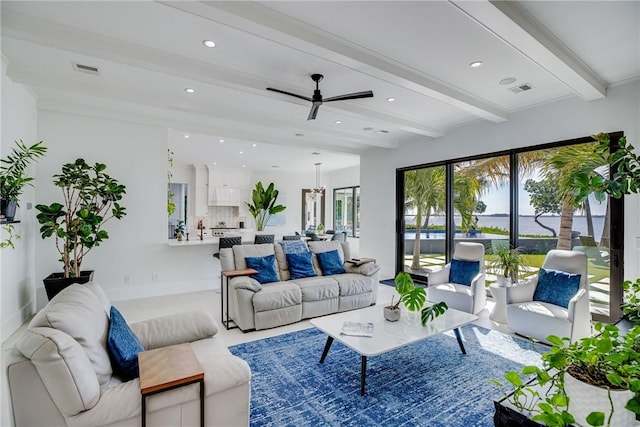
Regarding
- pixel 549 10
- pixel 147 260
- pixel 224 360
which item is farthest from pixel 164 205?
pixel 549 10

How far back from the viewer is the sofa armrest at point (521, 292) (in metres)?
3.74

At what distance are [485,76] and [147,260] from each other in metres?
5.58

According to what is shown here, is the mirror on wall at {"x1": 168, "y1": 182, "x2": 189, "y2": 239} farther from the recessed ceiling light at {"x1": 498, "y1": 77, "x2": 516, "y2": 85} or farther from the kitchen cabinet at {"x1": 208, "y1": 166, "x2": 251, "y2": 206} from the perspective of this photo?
the recessed ceiling light at {"x1": 498, "y1": 77, "x2": 516, "y2": 85}

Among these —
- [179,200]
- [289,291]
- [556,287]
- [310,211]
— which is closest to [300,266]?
[289,291]

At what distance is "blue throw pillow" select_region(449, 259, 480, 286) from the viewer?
447cm

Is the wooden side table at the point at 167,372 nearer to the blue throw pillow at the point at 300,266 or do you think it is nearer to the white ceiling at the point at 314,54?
the white ceiling at the point at 314,54

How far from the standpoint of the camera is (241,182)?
10406mm

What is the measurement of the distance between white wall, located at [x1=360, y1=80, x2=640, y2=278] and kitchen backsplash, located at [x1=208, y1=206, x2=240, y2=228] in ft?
15.8

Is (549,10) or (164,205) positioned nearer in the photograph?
(549,10)

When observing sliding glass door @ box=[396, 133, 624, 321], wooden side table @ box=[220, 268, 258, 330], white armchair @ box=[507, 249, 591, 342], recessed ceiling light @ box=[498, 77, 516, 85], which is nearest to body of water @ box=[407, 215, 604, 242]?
sliding glass door @ box=[396, 133, 624, 321]

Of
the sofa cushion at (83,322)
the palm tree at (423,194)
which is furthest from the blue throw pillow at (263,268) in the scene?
the palm tree at (423,194)

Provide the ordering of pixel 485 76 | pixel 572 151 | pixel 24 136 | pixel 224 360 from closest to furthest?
pixel 224 360, pixel 485 76, pixel 24 136, pixel 572 151

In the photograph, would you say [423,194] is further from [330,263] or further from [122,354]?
[122,354]

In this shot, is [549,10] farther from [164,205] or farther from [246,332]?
[164,205]
